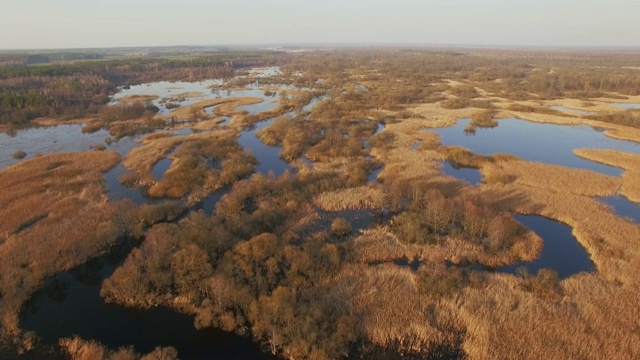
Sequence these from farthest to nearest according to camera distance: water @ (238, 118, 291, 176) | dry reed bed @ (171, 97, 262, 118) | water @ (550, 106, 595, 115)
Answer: water @ (550, 106, 595, 115) → dry reed bed @ (171, 97, 262, 118) → water @ (238, 118, 291, 176)

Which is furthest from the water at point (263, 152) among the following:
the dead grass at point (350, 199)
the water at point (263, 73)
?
the water at point (263, 73)

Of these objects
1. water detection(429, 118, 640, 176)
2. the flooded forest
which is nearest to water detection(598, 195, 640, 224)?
the flooded forest

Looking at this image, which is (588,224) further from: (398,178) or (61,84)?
(61,84)

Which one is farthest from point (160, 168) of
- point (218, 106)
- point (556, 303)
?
point (556, 303)

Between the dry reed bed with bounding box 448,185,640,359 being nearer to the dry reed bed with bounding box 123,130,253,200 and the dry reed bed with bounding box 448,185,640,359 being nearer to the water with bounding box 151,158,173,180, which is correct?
the dry reed bed with bounding box 123,130,253,200

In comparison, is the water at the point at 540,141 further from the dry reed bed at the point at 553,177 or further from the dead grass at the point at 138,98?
the dead grass at the point at 138,98

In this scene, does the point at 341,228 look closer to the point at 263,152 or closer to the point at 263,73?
the point at 263,152
